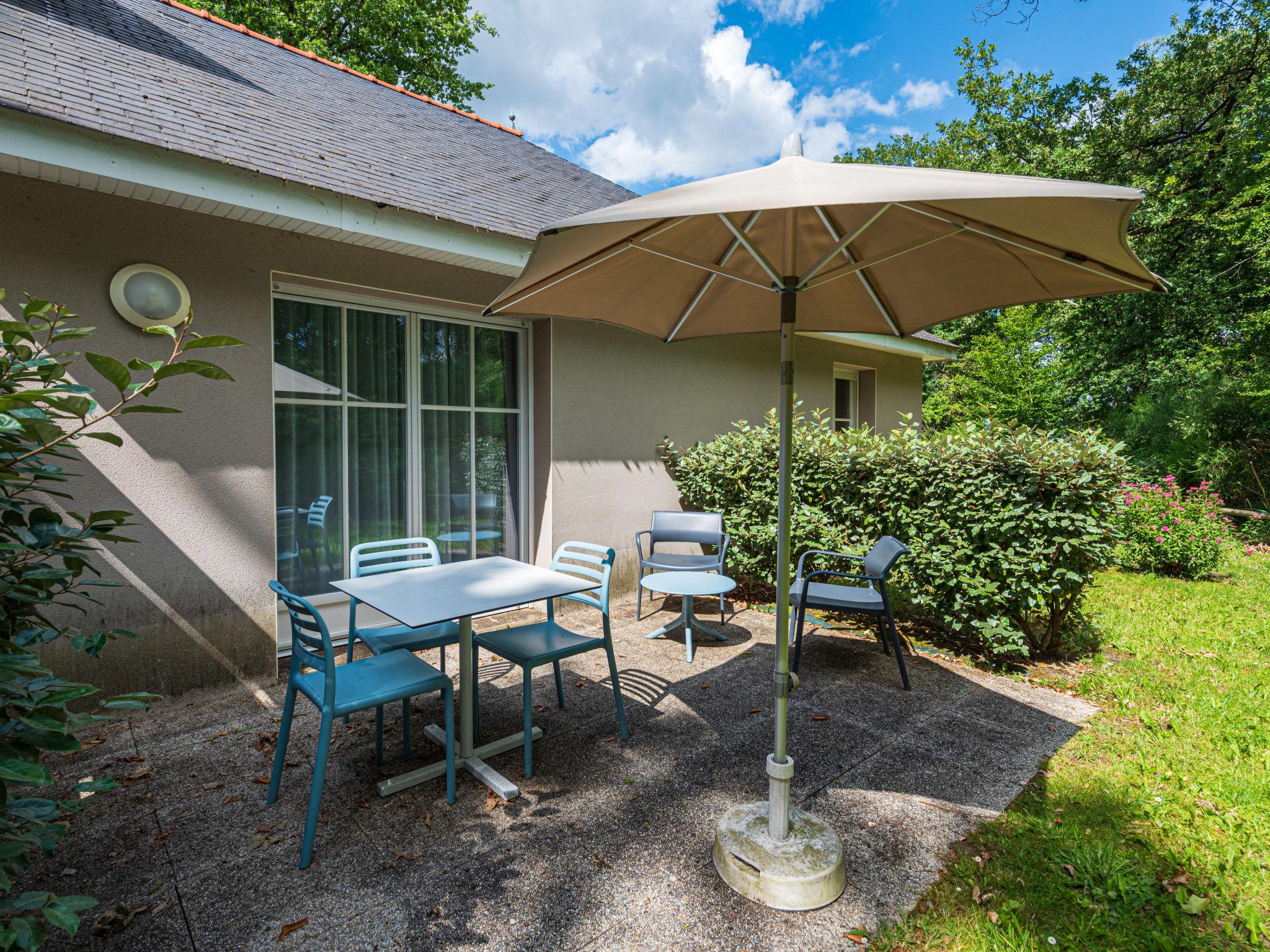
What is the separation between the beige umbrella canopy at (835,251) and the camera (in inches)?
69.3

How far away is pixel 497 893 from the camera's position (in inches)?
88.8

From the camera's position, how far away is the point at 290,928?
2.08 metres

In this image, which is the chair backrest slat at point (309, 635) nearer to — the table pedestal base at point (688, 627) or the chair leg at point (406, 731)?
the chair leg at point (406, 731)

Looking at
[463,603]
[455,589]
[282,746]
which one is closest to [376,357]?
[455,589]

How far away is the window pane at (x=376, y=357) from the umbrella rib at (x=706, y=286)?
2426 mm

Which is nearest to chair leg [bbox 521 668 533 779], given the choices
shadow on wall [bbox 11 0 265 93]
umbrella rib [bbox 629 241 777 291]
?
umbrella rib [bbox 629 241 777 291]

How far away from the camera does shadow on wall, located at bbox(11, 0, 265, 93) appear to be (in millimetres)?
4586

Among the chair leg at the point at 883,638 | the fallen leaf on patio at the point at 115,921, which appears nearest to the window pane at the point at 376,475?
the fallen leaf on patio at the point at 115,921

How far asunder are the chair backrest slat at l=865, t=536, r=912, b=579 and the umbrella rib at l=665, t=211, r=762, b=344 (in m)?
2.16

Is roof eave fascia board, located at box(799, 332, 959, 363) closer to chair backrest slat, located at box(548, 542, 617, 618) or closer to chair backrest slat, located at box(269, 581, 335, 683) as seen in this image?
chair backrest slat, located at box(548, 542, 617, 618)

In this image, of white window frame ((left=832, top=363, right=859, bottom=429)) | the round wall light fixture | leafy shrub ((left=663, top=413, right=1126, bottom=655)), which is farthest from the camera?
white window frame ((left=832, top=363, right=859, bottom=429))

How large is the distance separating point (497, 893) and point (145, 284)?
3.96 meters

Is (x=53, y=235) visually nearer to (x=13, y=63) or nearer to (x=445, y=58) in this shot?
(x=13, y=63)

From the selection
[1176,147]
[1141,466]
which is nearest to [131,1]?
[1141,466]
